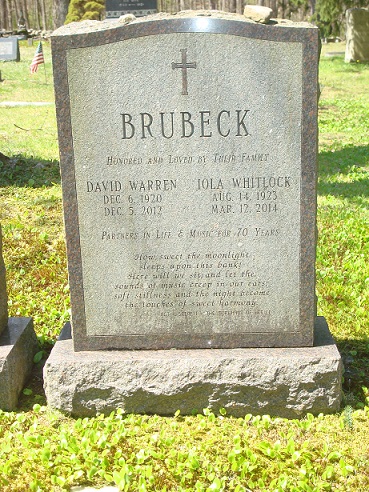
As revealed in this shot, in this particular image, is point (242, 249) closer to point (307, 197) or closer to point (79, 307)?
point (307, 197)

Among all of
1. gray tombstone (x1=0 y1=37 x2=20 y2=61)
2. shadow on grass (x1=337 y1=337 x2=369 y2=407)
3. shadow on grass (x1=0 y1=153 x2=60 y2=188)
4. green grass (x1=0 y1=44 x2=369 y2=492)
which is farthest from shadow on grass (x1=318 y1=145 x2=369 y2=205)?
gray tombstone (x1=0 y1=37 x2=20 y2=61)

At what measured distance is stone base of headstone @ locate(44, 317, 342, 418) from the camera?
3.11m

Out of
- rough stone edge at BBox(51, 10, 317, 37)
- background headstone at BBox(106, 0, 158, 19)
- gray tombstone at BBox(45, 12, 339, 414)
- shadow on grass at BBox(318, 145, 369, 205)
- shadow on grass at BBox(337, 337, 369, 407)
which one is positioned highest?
background headstone at BBox(106, 0, 158, 19)

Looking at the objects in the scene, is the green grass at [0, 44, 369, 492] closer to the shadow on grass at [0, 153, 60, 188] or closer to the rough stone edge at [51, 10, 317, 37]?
the shadow on grass at [0, 153, 60, 188]

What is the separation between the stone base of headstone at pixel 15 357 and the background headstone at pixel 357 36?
16674mm

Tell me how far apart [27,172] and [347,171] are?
382cm

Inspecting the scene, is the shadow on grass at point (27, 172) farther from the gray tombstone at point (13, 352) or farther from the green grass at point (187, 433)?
the gray tombstone at point (13, 352)

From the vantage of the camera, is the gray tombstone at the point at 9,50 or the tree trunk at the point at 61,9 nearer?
the tree trunk at the point at 61,9

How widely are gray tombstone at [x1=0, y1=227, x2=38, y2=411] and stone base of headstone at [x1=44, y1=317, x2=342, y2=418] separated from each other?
19 cm

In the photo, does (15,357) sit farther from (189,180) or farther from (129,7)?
(129,7)

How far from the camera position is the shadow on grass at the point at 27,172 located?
6770 millimetres

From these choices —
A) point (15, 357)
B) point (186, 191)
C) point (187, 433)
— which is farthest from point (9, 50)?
point (187, 433)

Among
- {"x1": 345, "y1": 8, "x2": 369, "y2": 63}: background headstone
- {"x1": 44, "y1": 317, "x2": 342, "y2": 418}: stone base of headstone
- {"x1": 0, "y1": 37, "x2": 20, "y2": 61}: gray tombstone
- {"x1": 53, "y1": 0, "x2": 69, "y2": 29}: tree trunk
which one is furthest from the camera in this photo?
{"x1": 0, "y1": 37, "x2": 20, "y2": 61}: gray tombstone

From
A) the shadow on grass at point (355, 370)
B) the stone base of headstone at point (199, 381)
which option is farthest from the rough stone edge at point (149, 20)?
the shadow on grass at point (355, 370)
